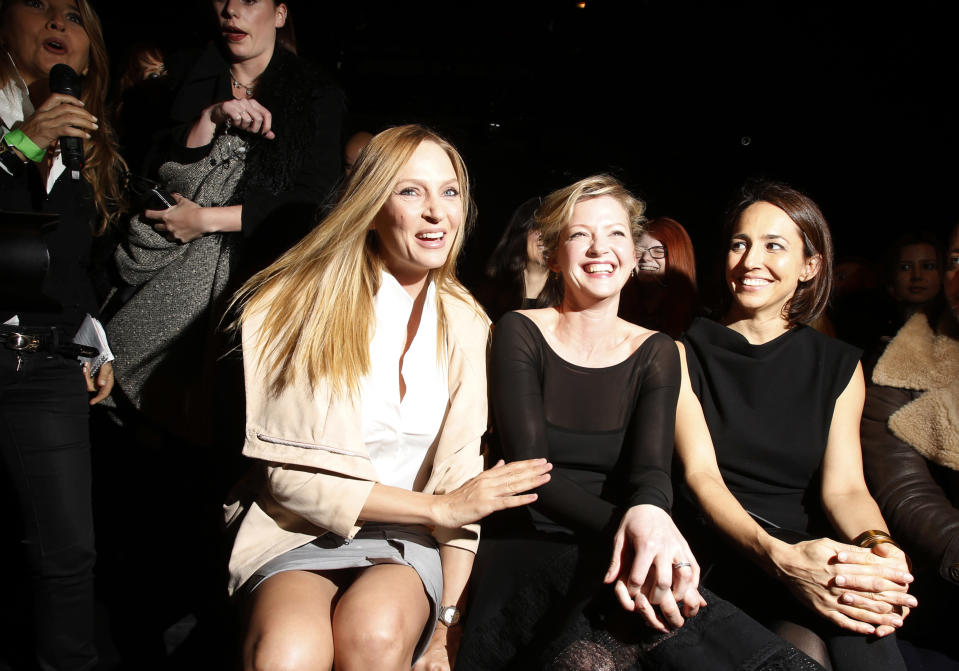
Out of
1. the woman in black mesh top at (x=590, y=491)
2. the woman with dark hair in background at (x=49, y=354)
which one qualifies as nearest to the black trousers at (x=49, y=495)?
the woman with dark hair in background at (x=49, y=354)

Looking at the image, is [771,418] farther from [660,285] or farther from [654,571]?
[660,285]

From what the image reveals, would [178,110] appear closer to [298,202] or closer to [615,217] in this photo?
[298,202]

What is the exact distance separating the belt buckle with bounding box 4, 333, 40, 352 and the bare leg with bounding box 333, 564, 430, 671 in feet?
3.76

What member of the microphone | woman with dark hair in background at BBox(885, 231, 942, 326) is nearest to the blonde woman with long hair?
the microphone

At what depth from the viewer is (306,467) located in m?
1.77

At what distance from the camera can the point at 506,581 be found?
1.85 m

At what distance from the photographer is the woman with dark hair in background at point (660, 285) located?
3.05 meters

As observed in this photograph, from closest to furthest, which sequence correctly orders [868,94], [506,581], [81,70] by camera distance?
[506,581], [81,70], [868,94]

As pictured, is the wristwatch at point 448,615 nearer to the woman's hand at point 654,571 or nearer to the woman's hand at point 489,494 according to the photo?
the woman's hand at point 489,494

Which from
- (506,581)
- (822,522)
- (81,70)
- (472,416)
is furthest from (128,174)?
(822,522)

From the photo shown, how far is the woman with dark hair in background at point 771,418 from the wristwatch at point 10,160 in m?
2.11

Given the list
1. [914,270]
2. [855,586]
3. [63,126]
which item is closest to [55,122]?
[63,126]

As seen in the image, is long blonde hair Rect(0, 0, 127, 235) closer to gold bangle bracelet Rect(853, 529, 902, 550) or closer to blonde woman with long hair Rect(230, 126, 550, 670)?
blonde woman with long hair Rect(230, 126, 550, 670)

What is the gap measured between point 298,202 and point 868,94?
115 inches
